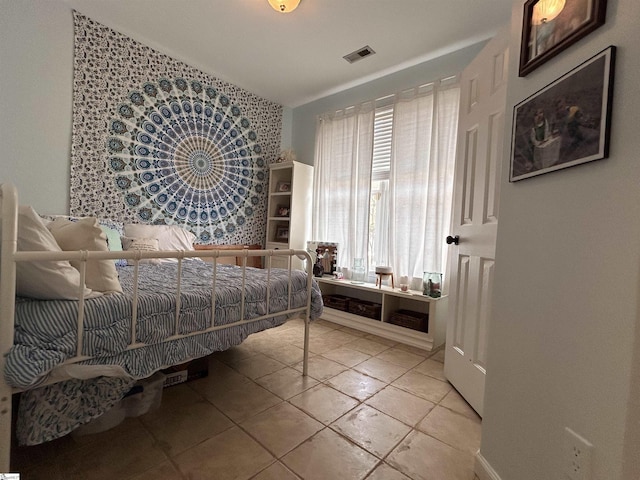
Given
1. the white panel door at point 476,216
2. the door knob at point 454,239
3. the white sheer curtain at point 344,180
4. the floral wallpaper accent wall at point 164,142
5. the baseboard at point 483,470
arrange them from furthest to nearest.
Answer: the white sheer curtain at point 344,180 < the floral wallpaper accent wall at point 164,142 < the door knob at point 454,239 < the white panel door at point 476,216 < the baseboard at point 483,470

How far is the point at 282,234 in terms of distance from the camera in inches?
143

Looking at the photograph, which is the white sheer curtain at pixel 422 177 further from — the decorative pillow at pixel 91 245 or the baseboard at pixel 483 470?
the decorative pillow at pixel 91 245

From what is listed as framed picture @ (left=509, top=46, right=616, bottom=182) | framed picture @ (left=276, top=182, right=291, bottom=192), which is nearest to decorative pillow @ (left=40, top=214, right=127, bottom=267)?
framed picture @ (left=276, top=182, right=291, bottom=192)

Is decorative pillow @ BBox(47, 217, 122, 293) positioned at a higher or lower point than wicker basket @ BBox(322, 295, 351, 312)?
higher

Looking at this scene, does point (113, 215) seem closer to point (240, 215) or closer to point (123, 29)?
point (240, 215)

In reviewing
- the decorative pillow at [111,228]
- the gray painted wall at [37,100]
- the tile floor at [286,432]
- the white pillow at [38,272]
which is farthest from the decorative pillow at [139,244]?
the white pillow at [38,272]

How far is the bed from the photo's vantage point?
2.76 feet

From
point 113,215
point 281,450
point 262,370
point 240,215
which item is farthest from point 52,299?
point 240,215

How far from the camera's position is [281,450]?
1196 mm

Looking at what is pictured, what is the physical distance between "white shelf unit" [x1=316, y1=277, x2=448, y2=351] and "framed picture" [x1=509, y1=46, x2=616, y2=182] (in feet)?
5.18

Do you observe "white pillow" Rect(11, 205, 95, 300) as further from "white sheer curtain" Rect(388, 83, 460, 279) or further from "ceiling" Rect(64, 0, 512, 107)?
"white sheer curtain" Rect(388, 83, 460, 279)

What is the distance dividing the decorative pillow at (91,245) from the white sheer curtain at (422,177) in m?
2.30

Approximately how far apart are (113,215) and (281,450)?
2.41 metres

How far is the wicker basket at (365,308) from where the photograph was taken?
2770mm
